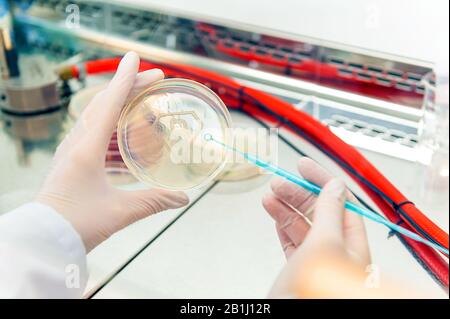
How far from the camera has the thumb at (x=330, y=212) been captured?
26.5 inches

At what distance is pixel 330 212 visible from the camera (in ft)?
2.27

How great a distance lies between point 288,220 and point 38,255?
15.5 inches

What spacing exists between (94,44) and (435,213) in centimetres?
113

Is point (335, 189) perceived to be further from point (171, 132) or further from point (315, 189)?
point (171, 132)

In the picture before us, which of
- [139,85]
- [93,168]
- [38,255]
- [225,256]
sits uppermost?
[139,85]

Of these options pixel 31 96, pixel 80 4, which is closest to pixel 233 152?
pixel 31 96

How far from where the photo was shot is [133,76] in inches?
29.6

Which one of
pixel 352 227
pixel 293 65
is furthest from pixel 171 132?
pixel 293 65

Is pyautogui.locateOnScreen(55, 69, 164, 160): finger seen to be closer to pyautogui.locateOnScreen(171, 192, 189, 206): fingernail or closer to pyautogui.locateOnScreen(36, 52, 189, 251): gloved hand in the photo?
pyautogui.locateOnScreen(36, 52, 189, 251): gloved hand

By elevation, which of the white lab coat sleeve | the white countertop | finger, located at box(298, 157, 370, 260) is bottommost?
the white countertop

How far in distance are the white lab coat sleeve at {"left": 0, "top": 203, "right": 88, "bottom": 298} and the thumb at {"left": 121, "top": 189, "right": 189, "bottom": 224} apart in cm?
10

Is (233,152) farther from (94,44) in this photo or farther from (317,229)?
(94,44)

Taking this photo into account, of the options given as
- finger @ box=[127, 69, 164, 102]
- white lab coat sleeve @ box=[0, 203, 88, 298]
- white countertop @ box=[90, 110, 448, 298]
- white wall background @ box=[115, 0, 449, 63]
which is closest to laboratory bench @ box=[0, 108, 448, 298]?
white countertop @ box=[90, 110, 448, 298]

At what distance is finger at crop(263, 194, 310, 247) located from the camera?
784 mm
